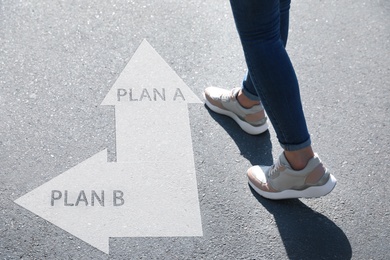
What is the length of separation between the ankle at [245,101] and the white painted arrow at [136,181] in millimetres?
242

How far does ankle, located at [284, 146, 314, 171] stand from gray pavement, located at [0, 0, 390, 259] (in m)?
0.19

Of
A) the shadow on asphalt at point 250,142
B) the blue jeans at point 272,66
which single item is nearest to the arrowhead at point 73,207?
the shadow on asphalt at point 250,142

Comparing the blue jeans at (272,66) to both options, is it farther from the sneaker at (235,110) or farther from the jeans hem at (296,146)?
the sneaker at (235,110)

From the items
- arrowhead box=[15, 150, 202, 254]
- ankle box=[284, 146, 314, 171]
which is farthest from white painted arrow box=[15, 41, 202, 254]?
ankle box=[284, 146, 314, 171]

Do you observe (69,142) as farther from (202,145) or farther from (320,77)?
(320,77)

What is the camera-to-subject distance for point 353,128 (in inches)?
148

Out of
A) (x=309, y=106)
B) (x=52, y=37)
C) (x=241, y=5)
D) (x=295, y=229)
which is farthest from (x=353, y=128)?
(x=52, y=37)

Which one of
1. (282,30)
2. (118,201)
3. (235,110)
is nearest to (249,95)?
(235,110)

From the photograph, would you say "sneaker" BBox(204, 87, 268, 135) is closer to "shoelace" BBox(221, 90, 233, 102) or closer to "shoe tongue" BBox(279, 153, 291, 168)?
"shoelace" BBox(221, 90, 233, 102)

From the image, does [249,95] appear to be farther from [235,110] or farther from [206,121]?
[206,121]

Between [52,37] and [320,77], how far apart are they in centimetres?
137

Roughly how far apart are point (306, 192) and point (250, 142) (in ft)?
1.42

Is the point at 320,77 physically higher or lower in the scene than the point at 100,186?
higher

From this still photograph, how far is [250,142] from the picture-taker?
365 cm
